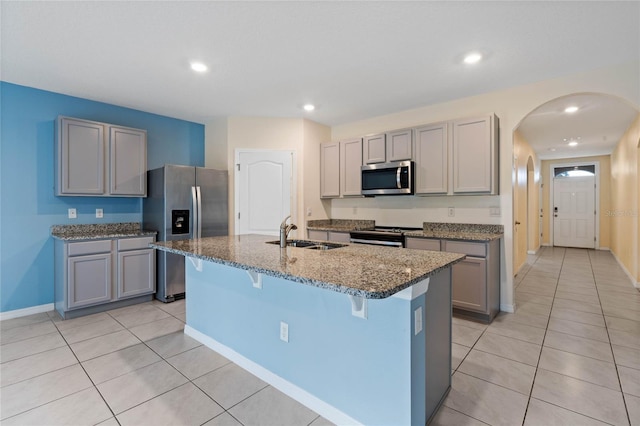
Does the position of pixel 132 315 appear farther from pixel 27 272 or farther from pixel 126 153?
pixel 126 153

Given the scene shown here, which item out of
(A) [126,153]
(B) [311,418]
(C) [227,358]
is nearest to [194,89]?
(A) [126,153]

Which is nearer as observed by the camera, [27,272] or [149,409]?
[149,409]

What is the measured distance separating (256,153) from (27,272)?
301 centimetres

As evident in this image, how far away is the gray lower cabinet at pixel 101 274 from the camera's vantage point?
331 cm

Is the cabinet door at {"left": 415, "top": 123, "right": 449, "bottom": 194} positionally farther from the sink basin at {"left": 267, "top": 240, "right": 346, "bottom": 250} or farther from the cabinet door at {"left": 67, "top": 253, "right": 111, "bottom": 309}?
the cabinet door at {"left": 67, "top": 253, "right": 111, "bottom": 309}

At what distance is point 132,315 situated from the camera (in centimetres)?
346

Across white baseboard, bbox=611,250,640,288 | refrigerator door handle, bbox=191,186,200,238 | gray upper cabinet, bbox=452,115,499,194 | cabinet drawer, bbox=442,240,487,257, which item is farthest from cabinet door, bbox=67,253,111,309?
white baseboard, bbox=611,250,640,288

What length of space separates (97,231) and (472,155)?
4.62 m

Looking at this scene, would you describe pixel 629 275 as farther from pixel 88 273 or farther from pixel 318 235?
pixel 88 273

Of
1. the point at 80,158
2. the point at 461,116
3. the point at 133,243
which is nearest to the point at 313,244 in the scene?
the point at 133,243

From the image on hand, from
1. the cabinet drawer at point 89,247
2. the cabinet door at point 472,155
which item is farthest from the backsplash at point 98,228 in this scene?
the cabinet door at point 472,155

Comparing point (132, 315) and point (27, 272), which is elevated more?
point (27, 272)

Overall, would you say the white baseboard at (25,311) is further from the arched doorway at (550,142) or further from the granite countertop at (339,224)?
the arched doorway at (550,142)

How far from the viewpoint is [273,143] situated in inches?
182
